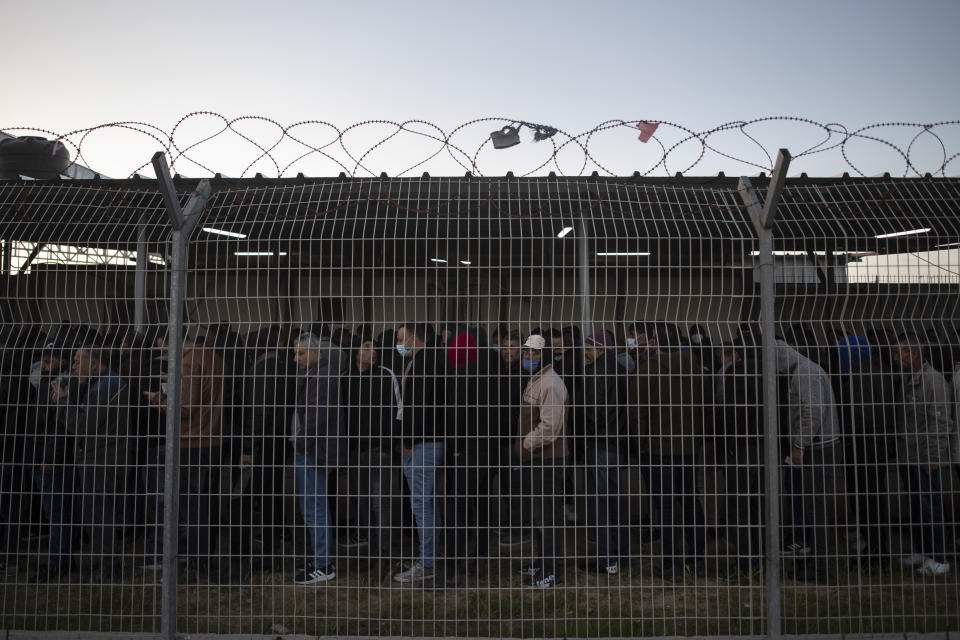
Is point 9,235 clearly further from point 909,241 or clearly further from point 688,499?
point 909,241

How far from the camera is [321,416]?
4652 millimetres

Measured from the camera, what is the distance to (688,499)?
16.5ft

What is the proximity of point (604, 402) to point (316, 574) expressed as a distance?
2.16m

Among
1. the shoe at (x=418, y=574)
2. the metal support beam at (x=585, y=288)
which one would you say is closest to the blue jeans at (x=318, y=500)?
the shoe at (x=418, y=574)

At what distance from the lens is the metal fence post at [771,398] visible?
3.90m

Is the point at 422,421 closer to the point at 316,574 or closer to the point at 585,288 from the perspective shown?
the point at 316,574

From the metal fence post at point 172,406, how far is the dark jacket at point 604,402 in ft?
7.71

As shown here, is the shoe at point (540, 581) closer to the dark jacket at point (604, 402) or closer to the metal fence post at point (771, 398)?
the dark jacket at point (604, 402)

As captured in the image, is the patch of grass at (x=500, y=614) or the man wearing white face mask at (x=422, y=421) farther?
the man wearing white face mask at (x=422, y=421)

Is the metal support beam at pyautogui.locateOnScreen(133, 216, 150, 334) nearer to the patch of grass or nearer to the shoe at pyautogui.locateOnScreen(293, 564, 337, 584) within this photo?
the patch of grass

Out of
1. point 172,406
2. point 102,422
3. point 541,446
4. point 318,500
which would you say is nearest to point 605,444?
point 541,446

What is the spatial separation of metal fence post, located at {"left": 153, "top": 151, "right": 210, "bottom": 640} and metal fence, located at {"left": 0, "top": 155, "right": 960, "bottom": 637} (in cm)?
2

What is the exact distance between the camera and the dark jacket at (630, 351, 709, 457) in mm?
4410

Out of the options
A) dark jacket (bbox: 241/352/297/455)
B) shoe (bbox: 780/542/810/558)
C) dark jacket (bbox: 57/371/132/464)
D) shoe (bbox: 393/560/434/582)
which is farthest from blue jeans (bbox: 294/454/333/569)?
shoe (bbox: 780/542/810/558)
